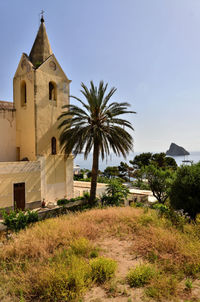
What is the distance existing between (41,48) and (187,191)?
1740cm

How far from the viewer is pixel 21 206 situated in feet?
48.9

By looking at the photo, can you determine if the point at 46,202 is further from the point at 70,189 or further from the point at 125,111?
the point at 125,111

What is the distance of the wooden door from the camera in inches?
576

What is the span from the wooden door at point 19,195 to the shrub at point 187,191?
10893mm

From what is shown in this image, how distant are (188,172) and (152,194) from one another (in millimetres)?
10177

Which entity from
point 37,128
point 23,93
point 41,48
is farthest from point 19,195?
point 41,48

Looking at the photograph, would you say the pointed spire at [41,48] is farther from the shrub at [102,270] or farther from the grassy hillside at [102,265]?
the shrub at [102,270]

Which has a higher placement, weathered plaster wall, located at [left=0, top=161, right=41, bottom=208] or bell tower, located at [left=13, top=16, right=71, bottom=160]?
bell tower, located at [left=13, top=16, right=71, bottom=160]

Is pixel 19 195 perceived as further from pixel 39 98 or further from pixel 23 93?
pixel 23 93

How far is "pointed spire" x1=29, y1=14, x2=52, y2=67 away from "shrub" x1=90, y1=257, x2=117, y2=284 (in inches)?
692

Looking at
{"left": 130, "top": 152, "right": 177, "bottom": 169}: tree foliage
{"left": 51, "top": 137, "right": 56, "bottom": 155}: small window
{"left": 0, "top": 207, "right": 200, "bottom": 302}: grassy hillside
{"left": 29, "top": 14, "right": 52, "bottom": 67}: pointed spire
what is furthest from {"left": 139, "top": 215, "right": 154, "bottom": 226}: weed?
{"left": 130, "top": 152, "right": 177, "bottom": 169}: tree foliage

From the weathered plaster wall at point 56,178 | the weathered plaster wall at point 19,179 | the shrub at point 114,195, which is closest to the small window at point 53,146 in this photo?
the weathered plaster wall at point 56,178

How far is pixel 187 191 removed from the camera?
11656mm

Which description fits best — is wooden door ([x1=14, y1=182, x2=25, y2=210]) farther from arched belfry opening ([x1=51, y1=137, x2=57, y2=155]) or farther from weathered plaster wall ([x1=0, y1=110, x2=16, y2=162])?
arched belfry opening ([x1=51, y1=137, x2=57, y2=155])
